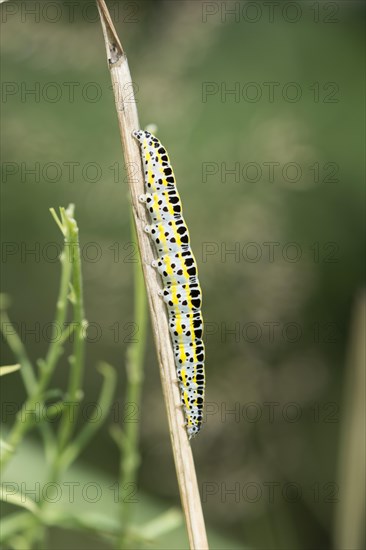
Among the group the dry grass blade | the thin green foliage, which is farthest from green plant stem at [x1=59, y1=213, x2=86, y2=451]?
the dry grass blade

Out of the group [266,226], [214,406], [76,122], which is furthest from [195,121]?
[214,406]

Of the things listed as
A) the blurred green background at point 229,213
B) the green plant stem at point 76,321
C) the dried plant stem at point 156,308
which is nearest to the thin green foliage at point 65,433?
the green plant stem at point 76,321

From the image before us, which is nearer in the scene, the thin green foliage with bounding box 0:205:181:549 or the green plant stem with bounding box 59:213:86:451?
the green plant stem with bounding box 59:213:86:451

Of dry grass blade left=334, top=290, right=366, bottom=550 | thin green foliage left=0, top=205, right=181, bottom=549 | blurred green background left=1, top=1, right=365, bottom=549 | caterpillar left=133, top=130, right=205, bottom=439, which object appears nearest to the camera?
thin green foliage left=0, top=205, right=181, bottom=549

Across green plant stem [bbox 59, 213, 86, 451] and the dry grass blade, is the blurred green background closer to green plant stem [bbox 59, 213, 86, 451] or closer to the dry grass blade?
the dry grass blade

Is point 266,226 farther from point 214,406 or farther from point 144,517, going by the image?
point 144,517

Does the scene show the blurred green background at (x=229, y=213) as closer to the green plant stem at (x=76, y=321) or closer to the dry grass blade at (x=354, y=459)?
the dry grass blade at (x=354, y=459)
